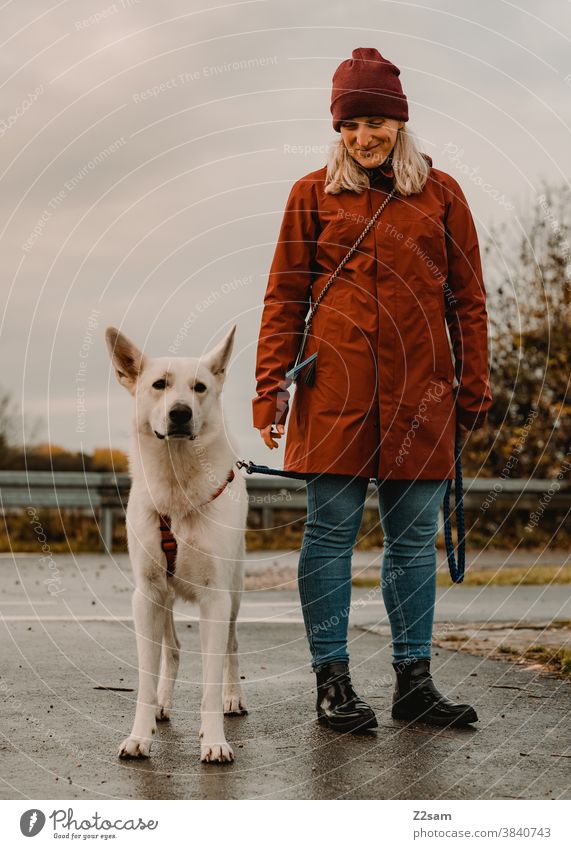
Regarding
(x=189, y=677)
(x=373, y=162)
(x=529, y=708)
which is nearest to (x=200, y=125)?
(x=373, y=162)

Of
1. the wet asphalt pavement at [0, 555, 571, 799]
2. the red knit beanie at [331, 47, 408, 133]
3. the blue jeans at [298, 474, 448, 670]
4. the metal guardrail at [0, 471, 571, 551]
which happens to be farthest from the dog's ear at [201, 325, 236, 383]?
the metal guardrail at [0, 471, 571, 551]

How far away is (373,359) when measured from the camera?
190 inches

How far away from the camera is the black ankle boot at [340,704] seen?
4523 mm

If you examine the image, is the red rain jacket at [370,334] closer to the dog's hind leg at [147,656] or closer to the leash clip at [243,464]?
the leash clip at [243,464]

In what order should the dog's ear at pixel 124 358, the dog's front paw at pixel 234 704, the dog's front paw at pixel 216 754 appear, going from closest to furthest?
the dog's front paw at pixel 216 754
the dog's ear at pixel 124 358
the dog's front paw at pixel 234 704

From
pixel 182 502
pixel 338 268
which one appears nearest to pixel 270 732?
pixel 182 502

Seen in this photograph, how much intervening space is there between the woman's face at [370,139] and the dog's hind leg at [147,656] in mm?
2077

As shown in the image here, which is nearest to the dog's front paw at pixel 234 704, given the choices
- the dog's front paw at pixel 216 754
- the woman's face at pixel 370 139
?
the dog's front paw at pixel 216 754

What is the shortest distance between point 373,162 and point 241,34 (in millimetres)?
1369

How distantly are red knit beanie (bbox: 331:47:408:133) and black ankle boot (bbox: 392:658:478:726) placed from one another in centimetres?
243

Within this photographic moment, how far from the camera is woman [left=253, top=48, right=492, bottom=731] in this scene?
4820 millimetres

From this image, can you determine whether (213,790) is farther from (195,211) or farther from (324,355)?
(195,211)

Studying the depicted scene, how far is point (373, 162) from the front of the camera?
4.90 meters

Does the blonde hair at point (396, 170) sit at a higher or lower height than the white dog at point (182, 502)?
higher
